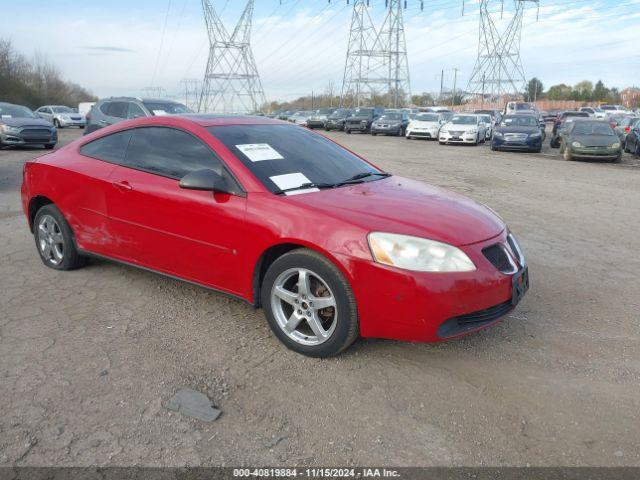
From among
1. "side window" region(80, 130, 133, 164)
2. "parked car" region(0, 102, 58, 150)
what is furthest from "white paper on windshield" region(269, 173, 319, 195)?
"parked car" region(0, 102, 58, 150)

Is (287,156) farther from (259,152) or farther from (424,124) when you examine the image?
(424,124)

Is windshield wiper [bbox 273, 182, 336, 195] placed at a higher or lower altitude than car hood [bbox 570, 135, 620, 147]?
higher

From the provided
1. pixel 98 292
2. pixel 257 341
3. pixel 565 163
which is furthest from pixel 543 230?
pixel 565 163

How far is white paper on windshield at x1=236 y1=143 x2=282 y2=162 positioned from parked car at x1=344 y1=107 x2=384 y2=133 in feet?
103

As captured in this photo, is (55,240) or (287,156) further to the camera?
(55,240)

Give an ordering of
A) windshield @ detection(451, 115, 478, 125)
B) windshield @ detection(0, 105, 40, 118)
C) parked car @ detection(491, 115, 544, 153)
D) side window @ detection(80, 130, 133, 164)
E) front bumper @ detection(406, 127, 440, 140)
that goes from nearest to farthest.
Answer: side window @ detection(80, 130, 133, 164) < windshield @ detection(0, 105, 40, 118) < parked car @ detection(491, 115, 544, 153) < windshield @ detection(451, 115, 478, 125) < front bumper @ detection(406, 127, 440, 140)

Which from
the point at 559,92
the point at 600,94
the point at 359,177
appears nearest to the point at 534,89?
the point at 559,92

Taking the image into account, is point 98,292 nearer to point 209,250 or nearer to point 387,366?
point 209,250

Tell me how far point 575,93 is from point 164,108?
99.9 metres

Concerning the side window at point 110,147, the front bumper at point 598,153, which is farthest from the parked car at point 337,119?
the side window at point 110,147

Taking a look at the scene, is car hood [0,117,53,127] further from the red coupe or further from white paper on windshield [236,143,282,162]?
white paper on windshield [236,143,282,162]

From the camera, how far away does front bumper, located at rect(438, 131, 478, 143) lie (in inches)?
961

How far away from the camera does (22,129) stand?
17016 millimetres

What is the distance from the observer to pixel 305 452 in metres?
2.56
